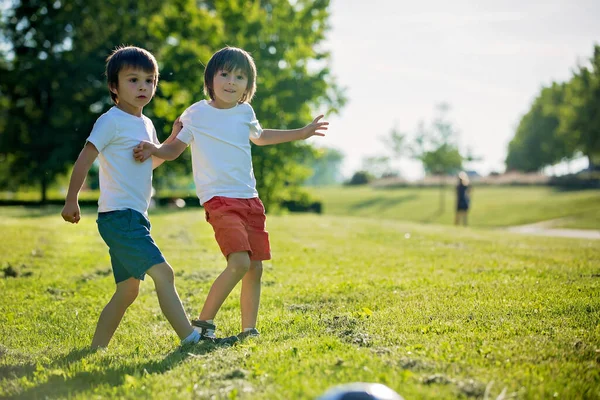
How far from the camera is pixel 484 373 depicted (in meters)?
3.22

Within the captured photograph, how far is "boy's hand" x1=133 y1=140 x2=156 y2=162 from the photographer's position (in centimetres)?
435

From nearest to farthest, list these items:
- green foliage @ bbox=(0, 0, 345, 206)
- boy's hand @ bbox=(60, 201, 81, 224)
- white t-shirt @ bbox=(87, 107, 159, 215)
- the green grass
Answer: boy's hand @ bbox=(60, 201, 81, 224) < white t-shirt @ bbox=(87, 107, 159, 215) < green foliage @ bbox=(0, 0, 345, 206) < the green grass

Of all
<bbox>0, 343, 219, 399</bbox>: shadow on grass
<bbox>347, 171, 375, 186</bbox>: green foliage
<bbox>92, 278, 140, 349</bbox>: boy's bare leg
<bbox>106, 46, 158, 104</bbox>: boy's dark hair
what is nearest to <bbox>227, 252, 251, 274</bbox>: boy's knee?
<bbox>0, 343, 219, 399</bbox>: shadow on grass

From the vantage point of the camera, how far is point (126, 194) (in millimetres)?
4309

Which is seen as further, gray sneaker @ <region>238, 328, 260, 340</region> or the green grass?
the green grass

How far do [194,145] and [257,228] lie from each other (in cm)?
81

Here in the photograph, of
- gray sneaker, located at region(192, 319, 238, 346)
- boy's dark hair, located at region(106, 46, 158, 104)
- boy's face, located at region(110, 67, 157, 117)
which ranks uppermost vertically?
boy's dark hair, located at region(106, 46, 158, 104)

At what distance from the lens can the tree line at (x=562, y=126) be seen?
129 ft

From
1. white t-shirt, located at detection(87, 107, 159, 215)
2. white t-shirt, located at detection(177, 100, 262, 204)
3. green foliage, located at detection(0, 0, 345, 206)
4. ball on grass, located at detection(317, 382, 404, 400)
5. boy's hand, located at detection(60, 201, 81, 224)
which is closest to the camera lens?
ball on grass, located at detection(317, 382, 404, 400)

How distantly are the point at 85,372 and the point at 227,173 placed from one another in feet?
5.60

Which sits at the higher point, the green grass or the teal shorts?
the teal shorts

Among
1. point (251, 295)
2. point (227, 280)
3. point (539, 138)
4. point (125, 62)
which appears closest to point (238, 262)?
point (227, 280)

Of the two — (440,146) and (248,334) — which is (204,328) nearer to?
(248,334)

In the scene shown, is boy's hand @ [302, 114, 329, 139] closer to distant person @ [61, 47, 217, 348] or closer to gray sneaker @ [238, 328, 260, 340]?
distant person @ [61, 47, 217, 348]
